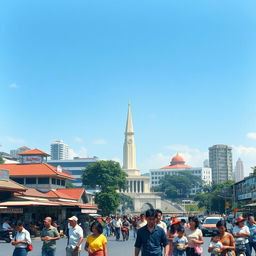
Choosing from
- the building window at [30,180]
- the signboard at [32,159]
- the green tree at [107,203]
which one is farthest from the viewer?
the green tree at [107,203]

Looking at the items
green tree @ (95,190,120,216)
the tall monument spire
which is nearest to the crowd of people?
green tree @ (95,190,120,216)

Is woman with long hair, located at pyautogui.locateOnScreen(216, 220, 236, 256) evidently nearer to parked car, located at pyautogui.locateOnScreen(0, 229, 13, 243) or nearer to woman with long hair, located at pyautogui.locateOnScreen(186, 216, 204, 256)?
woman with long hair, located at pyautogui.locateOnScreen(186, 216, 204, 256)

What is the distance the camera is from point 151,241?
27.9 feet

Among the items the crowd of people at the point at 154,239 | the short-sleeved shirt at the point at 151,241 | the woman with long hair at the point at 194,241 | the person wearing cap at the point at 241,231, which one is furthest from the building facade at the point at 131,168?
the short-sleeved shirt at the point at 151,241

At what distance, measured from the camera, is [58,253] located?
72.7 ft

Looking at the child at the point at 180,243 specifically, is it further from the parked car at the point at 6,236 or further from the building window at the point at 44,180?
the building window at the point at 44,180

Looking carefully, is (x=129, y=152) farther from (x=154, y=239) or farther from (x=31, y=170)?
(x=154, y=239)

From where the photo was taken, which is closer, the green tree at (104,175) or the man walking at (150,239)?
the man walking at (150,239)

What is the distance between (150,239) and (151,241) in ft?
0.13

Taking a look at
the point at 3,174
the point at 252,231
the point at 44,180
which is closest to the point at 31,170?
the point at 44,180

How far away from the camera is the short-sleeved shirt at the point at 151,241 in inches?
333

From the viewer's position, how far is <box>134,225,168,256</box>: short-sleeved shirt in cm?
847

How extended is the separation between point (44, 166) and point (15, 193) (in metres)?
19.2

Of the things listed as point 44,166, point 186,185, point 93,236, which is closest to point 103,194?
point 44,166
